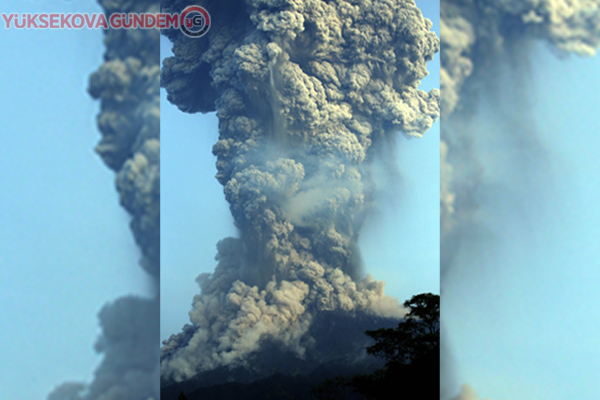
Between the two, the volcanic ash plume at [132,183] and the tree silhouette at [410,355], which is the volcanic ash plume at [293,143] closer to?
the tree silhouette at [410,355]

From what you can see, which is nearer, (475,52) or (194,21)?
(475,52)

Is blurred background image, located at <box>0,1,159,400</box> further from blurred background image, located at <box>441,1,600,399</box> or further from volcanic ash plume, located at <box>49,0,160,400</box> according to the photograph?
blurred background image, located at <box>441,1,600,399</box>

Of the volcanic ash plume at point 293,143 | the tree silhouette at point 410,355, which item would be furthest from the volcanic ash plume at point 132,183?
the tree silhouette at point 410,355

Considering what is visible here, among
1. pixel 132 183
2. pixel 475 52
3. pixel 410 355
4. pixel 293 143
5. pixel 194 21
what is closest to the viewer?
pixel 132 183

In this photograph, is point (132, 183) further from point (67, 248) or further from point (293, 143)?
point (293, 143)

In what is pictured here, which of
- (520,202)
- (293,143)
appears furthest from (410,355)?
(520,202)

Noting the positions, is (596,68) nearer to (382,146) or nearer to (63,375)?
(382,146)

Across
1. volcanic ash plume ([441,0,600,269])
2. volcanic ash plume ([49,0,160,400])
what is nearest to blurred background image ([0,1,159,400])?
volcanic ash plume ([49,0,160,400])
